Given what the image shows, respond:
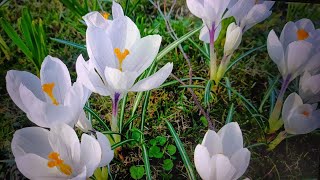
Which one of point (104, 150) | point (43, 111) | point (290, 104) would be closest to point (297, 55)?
point (290, 104)

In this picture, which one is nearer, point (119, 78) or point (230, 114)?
point (119, 78)

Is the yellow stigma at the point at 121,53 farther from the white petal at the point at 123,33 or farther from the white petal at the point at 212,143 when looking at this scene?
the white petal at the point at 212,143

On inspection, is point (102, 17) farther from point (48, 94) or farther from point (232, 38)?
point (232, 38)

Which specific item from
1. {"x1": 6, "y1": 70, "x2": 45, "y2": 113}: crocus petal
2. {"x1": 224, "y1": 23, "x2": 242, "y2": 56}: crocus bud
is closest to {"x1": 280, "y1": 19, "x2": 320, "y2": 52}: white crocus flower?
{"x1": 224, "y1": 23, "x2": 242, "y2": 56}: crocus bud

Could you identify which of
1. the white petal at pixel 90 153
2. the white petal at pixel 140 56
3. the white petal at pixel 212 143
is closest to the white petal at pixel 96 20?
the white petal at pixel 140 56

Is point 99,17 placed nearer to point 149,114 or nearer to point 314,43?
point 149,114

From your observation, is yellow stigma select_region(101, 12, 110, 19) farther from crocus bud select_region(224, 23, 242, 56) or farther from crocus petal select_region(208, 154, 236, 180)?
crocus petal select_region(208, 154, 236, 180)
